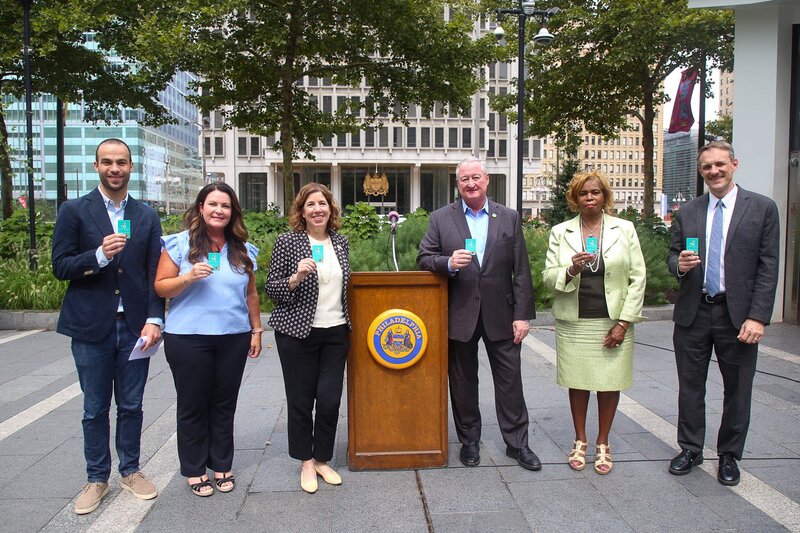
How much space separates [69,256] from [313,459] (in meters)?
1.88

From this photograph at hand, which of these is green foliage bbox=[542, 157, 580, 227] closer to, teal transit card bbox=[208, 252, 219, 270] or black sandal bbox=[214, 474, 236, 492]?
black sandal bbox=[214, 474, 236, 492]

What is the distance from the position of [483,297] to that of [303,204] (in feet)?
4.28

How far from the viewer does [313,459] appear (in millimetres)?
4160

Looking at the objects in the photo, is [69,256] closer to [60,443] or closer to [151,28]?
[60,443]

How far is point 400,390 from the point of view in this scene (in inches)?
168

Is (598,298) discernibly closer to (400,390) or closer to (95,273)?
(400,390)

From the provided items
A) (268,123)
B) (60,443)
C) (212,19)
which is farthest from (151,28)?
(60,443)

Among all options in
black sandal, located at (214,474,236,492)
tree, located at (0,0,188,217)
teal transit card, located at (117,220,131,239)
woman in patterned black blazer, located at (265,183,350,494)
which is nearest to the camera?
teal transit card, located at (117,220,131,239)

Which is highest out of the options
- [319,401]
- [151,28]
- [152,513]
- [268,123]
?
[151,28]

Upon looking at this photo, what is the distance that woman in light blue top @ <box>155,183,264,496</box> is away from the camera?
3.75 m

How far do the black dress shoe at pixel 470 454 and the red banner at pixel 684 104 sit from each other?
46.0 feet

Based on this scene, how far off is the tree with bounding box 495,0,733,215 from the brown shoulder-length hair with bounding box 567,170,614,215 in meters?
12.4

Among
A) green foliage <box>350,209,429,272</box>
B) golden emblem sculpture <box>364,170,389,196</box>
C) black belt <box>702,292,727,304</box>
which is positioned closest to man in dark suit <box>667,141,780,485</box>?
black belt <box>702,292,727,304</box>

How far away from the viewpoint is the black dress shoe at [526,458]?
14.0ft
